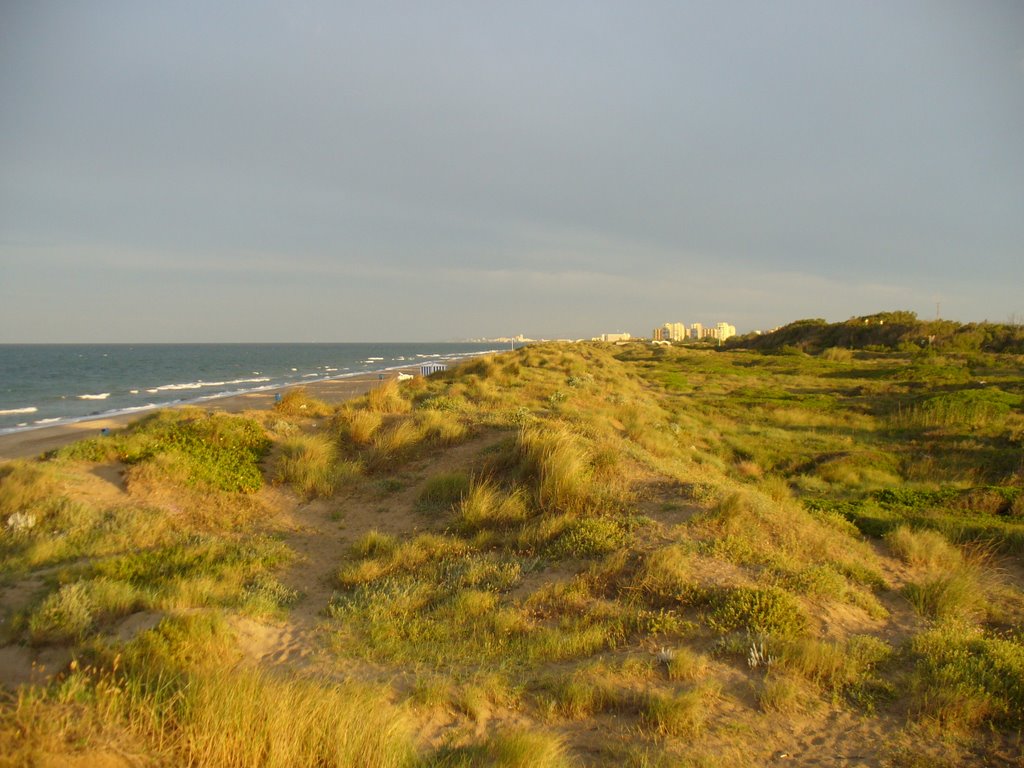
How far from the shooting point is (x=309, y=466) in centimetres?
1086

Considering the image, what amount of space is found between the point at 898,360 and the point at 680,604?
4476 cm

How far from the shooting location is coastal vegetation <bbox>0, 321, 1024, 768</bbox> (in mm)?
3703

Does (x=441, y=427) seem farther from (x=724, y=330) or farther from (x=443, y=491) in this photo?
(x=724, y=330)

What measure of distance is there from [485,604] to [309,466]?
5.98m

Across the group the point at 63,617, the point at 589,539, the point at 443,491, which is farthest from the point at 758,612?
the point at 63,617

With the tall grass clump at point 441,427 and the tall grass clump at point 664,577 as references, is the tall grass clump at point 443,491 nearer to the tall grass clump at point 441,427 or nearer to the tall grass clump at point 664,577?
the tall grass clump at point 441,427

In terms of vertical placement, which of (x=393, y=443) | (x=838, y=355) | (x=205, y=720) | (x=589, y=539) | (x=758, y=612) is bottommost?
(x=758, y=612)

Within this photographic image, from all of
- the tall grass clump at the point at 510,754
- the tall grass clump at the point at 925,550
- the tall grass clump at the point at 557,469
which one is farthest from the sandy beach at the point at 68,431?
the tall grass clump at the point at 925,550

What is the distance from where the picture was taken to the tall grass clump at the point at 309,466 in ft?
34.5

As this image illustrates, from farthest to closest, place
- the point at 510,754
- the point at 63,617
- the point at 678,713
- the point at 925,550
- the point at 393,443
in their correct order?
the point at 393,443 < the point at 925,550 < the point at 63,617 < the point at 678,713 < the point at 510,754

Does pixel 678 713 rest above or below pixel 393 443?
below

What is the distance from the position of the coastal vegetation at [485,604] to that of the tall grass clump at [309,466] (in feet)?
0.19

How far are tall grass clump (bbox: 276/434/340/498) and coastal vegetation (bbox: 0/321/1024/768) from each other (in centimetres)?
6

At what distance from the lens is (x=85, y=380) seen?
51594 mm
